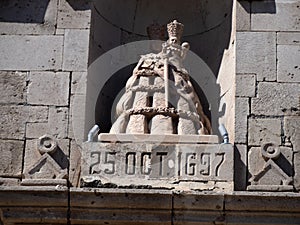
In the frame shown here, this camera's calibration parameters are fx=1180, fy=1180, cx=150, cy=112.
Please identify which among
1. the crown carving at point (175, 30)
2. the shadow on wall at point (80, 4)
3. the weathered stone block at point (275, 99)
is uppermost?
the shadow on wall at point (80, 4)

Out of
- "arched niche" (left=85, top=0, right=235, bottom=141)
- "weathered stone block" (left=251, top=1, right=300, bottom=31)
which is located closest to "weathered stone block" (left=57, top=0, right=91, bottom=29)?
"arched niche" (left=85, top=0, right=235, bottom=141)

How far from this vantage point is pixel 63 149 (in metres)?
9.10

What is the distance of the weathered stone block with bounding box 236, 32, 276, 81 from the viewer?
9.34 meters

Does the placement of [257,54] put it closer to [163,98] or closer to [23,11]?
[163,98]

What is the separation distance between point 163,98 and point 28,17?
4.22 feet

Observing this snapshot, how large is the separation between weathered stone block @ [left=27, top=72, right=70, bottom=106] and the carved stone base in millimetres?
501

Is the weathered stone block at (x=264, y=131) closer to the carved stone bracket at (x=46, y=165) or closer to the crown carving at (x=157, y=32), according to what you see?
the crown carving at (x=157, y=32)

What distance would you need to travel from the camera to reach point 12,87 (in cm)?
934

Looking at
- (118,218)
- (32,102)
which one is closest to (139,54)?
(32,102)

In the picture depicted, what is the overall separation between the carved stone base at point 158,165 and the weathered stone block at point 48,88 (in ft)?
1.64

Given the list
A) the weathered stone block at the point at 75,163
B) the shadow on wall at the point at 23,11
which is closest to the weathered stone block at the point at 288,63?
the weathered stone block at the point at 75,163

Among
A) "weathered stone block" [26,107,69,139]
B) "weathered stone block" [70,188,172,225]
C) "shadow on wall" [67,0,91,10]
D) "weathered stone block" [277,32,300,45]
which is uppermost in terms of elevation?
"shadow on wall" [67,0,91,10]

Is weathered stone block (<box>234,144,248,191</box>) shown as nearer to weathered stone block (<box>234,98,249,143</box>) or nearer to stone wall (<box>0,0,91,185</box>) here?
weathered stone block (<box>234,98,249,143</box>)

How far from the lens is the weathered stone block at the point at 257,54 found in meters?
9.34
